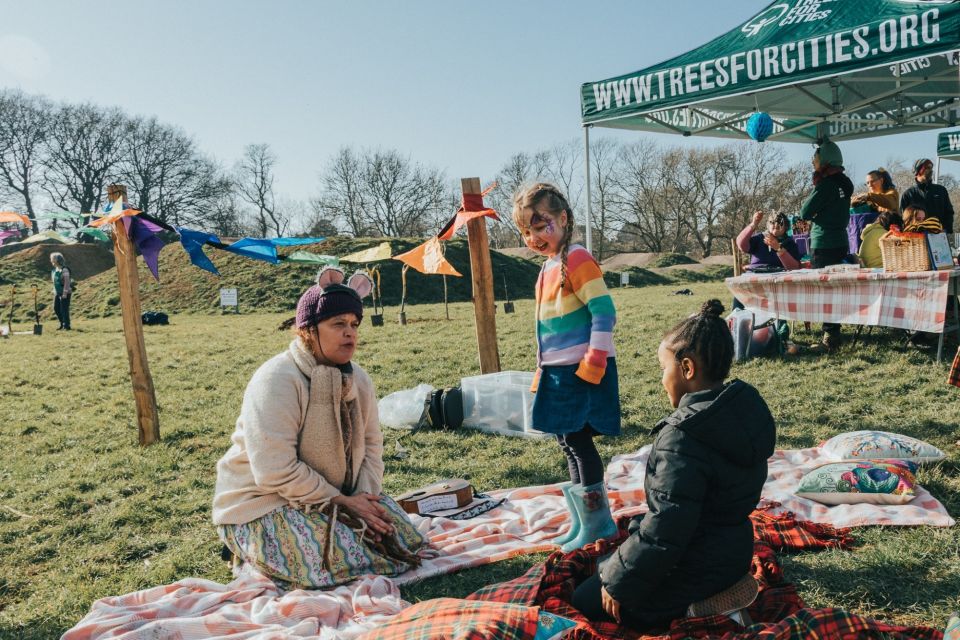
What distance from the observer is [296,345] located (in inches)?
126

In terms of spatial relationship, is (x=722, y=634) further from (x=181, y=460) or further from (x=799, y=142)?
(x=799, y=142)

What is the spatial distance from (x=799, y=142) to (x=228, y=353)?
35.0ft

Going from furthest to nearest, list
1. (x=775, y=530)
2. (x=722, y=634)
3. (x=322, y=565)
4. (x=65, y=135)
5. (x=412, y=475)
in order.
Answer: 1. (x=65, y=135)
2. (x=412, y=475)
3. (x=775, y=530)
4. (x=322, y=565)
5. (x=722, y=634)

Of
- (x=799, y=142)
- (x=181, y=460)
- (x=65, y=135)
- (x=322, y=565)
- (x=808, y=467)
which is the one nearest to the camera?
(x=322, y=565)

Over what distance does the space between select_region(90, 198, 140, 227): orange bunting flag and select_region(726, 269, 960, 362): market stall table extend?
21.5 feet

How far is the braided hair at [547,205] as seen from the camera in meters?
3.39

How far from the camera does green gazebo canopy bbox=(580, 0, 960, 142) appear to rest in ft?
18.6

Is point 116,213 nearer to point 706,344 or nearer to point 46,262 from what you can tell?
point 706,344

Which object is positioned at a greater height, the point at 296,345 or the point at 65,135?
the point at 65,135

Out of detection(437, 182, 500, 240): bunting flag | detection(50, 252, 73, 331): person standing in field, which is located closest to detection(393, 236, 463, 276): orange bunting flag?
detection(437, 182, 500, 240): bunting flag

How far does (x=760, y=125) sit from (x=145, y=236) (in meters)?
7.04

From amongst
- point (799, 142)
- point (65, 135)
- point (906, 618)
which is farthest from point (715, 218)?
point (906, 618)

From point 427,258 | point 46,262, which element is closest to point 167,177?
point 46,262

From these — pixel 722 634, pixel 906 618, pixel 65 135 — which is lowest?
pixel 906 618
